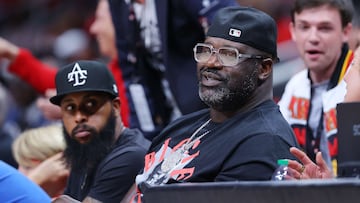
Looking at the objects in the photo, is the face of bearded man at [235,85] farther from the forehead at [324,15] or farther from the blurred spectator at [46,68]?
the blurred spectator at [46,68]

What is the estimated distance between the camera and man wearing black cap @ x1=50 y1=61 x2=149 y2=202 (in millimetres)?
5426

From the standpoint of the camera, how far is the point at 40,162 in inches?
250

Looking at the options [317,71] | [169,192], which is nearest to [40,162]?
[317,71]

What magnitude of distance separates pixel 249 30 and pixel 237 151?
0.54 meters

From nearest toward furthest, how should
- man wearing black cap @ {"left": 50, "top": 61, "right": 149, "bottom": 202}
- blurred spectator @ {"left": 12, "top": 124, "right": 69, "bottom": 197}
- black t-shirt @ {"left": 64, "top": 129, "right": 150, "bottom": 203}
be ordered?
black t-shirt @ {"left": 64, "top": 129, "right": 150, "bottom": 203}, man wearing black cap @ {"left": 50, "top": 61, "right": 149, "bottom": 202}, blurred spectator @ {"left": 12, "top": 124, "right": 69, "bottom": 197}

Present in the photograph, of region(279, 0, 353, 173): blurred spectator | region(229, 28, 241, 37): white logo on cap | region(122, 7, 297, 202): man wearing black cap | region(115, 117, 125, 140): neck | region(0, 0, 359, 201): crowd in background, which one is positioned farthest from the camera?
region(0, 0, 359, 201): crowd in background

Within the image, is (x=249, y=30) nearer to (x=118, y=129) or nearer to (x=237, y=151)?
(x=237, y=151)

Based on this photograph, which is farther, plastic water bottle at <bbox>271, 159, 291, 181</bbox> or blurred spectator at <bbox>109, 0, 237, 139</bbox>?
blurred spectator at <bbox>109, 0, 237, 139</bbox>

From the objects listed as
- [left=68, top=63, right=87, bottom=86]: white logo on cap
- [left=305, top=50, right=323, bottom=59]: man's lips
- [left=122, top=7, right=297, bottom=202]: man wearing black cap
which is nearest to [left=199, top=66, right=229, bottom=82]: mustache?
[left=122, top=7, right=297, bottom=202]: man wearing black cap

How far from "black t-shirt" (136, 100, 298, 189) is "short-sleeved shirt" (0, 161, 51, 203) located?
54 cm

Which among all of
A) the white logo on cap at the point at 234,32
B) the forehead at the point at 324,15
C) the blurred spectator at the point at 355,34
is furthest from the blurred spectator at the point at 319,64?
the white logo on cap at the point at 234,32

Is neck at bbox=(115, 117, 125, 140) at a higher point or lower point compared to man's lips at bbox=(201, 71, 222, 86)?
lower

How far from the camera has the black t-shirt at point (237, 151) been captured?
13.9 ft

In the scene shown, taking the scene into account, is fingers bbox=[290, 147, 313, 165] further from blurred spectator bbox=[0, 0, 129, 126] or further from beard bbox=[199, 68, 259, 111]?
blurred spectator bbox=[0, 0, 129, 126]
